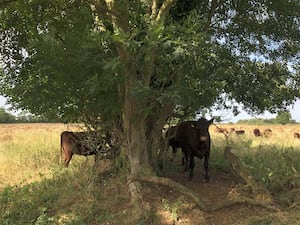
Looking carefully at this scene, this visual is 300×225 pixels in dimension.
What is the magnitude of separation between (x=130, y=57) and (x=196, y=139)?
4.20 meters

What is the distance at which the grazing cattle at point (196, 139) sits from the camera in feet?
35.6

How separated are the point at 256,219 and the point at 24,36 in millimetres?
7238

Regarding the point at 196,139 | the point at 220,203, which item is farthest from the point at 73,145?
the point at 220,203

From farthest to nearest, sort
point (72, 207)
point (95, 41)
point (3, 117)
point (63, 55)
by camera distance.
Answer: point (3, 117), point (72, 207), point (63, 55), point (95, 41)

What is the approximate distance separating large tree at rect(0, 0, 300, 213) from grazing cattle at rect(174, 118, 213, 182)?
1.39 metres

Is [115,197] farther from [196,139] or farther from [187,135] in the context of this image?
[187,135]

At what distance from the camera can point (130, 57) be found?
764 centimetres

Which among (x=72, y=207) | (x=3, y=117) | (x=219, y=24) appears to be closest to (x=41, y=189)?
(x=72, y=207)

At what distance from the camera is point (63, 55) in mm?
8016

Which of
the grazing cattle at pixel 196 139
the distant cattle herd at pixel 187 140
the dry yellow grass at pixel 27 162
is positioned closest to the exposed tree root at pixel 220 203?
the distant cattle herd at pixel 187 140

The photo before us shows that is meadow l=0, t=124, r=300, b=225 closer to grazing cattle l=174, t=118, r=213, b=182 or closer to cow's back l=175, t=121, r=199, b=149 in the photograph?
grazing cattle l=174, t=118, r=213, b=182

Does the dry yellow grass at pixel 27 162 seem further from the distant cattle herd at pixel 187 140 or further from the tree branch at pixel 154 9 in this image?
the tree branch at pixel 154 9

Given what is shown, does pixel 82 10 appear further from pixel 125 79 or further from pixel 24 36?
pixel 24 36

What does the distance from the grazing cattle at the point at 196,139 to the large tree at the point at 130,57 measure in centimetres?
139
